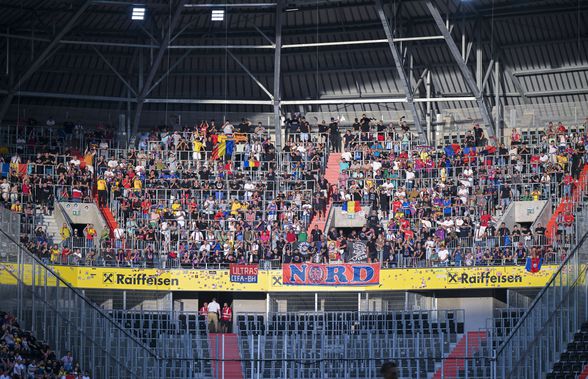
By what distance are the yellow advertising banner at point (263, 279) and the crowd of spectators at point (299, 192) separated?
353 mm

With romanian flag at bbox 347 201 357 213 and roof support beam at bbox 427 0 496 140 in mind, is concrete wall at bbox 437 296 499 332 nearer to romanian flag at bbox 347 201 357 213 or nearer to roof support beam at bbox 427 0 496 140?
romanian flag at bbox 347 201 357 213

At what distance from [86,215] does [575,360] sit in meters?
25.3

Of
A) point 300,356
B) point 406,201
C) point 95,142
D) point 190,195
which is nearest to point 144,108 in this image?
point 95,142

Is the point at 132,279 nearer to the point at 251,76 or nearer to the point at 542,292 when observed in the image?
the point at 251,76

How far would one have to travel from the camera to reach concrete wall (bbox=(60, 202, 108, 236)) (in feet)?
155

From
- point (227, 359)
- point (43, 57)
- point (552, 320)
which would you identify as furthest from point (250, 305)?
point (552, 320)

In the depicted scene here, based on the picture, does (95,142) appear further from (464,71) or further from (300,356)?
(300,356)

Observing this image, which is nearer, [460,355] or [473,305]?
[460,355]

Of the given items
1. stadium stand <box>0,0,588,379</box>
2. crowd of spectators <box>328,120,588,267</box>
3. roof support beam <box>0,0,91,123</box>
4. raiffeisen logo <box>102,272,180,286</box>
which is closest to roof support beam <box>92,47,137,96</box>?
stadium stand <box>0,0,588,379</box>

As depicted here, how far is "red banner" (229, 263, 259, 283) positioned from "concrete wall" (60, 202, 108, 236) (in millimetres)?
5810

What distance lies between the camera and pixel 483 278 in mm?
42406

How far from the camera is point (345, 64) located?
178ft

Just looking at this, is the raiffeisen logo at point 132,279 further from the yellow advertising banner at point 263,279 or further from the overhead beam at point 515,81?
the overhead beam at point 515,81

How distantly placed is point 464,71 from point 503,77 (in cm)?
439
